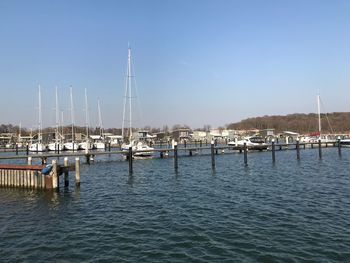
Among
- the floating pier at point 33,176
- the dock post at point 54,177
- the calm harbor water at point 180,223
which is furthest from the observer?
the floating pier at point 33,176

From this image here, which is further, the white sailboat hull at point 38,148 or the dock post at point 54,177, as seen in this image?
the white sailboat hull at point 38,148

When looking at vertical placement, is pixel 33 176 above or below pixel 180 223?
above

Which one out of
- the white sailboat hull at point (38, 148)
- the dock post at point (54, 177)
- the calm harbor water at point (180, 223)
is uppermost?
the white sailboat hull at point (38, 148)

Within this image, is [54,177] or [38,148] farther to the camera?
[38,148]

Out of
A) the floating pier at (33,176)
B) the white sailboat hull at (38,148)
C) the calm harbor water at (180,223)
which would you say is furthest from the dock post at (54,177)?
the white sailboat hull at (38,148)

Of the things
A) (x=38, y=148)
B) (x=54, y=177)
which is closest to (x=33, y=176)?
(x=54, y=177)

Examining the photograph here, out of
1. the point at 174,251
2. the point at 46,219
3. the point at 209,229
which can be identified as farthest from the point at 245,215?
the point at 46,219

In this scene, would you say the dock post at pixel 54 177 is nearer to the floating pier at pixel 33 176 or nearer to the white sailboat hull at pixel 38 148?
the floating pier at pixel 33 176

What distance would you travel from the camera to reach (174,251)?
12.1 m

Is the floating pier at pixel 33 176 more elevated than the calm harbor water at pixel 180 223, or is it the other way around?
the floating pier at pixel 33 176

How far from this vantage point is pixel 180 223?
51.9ft

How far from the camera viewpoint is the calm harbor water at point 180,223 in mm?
11758

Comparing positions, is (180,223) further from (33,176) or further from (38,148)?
(38,148)

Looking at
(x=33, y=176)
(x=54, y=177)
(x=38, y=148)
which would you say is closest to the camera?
(x=54, y=177)
